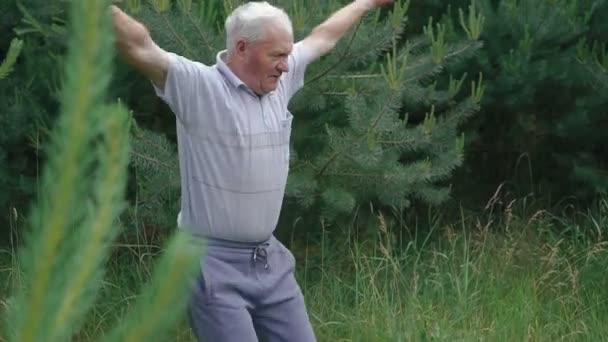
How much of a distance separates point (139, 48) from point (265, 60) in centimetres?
42

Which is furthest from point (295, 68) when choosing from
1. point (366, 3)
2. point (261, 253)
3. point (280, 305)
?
point (280, 305)

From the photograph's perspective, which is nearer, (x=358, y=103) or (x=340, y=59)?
(x=358, y=103)

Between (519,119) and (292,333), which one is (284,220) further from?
(292,333)

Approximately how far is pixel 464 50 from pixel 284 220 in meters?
1.23

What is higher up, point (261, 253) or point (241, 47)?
point (241, 47)

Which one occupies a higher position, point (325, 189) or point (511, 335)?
point (325, 189)

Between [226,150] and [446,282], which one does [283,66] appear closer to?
[226,150]

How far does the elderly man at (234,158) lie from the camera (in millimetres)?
3574

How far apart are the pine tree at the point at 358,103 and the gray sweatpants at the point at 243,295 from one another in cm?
187

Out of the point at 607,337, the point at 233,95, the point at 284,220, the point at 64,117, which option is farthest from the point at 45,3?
the point at 64,117

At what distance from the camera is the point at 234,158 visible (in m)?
3.57

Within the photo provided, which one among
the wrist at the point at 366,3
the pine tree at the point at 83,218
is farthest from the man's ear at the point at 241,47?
the pine tree at the point at 83,218

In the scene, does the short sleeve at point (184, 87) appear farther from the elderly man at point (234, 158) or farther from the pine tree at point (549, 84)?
the pine tree at point (549, 84)

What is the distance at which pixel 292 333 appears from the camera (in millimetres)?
3801
